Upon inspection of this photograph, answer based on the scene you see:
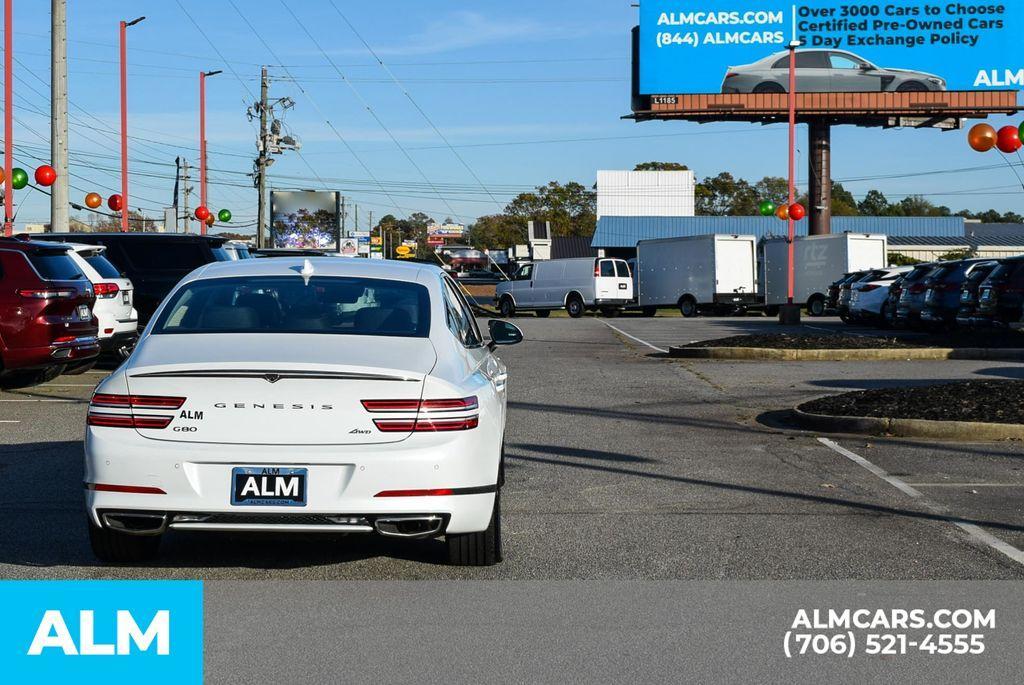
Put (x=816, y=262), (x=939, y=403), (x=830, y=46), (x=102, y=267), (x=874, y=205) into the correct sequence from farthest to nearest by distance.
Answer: (x=874, y=205)
(x=830, y=46)
(x=816, y=262)
(x=102, y=267)
(x=939, y=403)

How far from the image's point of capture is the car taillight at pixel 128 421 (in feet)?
20.8

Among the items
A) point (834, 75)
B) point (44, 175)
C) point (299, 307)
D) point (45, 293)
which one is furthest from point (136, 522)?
point (834, 75)

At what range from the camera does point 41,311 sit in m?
14.8

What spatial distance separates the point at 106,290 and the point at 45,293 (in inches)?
97.7

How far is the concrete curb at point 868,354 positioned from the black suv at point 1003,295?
0.75 metres

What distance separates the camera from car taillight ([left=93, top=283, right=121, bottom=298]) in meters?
17.2

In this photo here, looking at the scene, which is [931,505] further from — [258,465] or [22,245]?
[22,245]

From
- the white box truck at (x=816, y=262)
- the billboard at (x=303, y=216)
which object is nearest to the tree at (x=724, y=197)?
the billboard at (x=303, y=216)

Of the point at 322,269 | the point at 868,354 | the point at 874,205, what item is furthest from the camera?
the point at 874,205

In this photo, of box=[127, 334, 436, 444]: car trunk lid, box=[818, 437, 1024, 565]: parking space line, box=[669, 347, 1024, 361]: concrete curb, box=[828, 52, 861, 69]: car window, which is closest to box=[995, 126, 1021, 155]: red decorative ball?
box=[669, 347, 1024, 361]: concrete curb

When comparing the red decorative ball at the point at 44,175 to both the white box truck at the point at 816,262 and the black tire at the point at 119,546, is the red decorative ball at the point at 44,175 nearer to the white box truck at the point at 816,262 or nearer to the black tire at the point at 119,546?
the black tire at the point at 119,546

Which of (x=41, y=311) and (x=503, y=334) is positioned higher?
(x=41, y=311)

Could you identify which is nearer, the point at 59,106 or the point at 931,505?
the point at 931,505

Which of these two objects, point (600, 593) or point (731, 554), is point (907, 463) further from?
point (600, 593)
